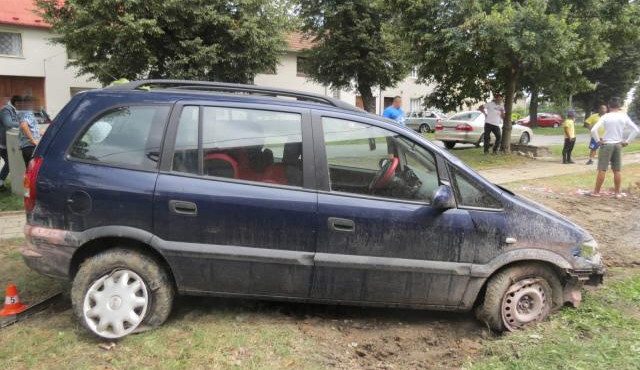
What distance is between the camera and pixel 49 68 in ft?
88.3

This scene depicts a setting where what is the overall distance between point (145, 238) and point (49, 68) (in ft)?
90.9

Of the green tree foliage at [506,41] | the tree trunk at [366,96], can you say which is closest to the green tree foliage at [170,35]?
the green tree foliage at [506,41]

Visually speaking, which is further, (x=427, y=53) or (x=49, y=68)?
(x=49, y=68)

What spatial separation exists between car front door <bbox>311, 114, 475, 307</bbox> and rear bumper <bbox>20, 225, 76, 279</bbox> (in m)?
1.78

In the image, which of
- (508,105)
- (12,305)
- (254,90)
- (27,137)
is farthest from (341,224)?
(508,105)

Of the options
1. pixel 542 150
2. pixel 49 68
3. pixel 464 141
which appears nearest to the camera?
pixel 542 150

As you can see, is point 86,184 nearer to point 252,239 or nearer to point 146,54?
point 252,239

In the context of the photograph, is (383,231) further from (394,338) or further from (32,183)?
(32,183)

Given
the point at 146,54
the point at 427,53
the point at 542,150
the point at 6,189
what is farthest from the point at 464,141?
the point at 6,189

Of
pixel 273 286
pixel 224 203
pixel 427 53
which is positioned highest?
pixel 427 53

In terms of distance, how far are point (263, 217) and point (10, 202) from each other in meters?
5.94

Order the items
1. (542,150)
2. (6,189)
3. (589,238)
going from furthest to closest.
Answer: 1. (542,150)
2. (6,189)
3. (589,238)

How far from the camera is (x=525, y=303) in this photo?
386 cm

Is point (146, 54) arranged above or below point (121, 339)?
above
